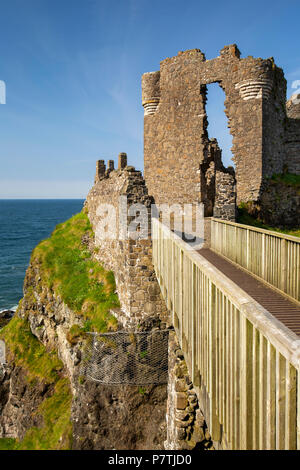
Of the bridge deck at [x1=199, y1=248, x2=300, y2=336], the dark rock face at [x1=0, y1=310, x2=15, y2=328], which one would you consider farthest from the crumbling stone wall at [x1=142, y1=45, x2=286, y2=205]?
the dark rock face at [x1=0, y1=310, x2=15, y2=328]

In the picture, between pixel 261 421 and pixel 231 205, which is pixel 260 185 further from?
pixel 261 421

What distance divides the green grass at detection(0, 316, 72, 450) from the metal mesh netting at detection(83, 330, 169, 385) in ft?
5.80

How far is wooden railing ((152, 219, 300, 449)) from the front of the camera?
2.03 meters

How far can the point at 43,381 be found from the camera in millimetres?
12125

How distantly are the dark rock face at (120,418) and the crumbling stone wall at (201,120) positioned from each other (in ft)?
32.5

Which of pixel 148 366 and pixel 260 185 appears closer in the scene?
pixel 148 366

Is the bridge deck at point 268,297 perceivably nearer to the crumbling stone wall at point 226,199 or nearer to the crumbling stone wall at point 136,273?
the crumbling stone wall at point 136,273

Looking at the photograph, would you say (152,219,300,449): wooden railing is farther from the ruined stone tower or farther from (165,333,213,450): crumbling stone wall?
the ruined stone tower

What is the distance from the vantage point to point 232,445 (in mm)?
2945

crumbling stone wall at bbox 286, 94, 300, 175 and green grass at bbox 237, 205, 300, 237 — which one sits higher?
crumbling stone wall at bbox 286, 94, 300, 175

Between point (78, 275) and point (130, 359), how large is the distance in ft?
17.2

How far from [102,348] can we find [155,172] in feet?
35.6

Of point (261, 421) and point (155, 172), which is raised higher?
point (155, 172)
